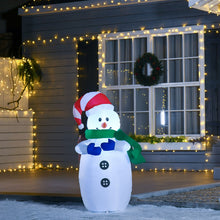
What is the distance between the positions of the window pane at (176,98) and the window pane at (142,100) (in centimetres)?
49

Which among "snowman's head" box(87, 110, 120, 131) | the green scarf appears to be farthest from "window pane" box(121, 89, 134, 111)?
"snowman's head" box(87, 110, 120, 131)

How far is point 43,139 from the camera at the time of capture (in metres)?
11.5

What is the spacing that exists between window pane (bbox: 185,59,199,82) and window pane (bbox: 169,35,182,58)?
0.78 ft

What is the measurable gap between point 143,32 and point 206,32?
3.90 ft

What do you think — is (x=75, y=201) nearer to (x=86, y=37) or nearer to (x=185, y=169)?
(x=185, y=169)

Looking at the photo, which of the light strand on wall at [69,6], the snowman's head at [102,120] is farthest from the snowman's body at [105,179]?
the light strand on wall at [69,6]

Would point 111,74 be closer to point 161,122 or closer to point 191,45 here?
point 161,122

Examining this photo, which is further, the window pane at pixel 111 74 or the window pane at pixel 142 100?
the window pane at pixel 111 74

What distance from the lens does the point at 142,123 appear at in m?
10.9

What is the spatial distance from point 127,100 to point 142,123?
0.53 m

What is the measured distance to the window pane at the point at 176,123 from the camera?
417 inches

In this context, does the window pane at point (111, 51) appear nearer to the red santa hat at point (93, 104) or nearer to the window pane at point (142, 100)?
the window pane at point (142, 100)

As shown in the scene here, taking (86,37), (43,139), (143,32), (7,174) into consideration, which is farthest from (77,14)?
(7,174)

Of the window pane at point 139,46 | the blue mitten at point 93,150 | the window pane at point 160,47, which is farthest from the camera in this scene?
the window pane at point 139,46
